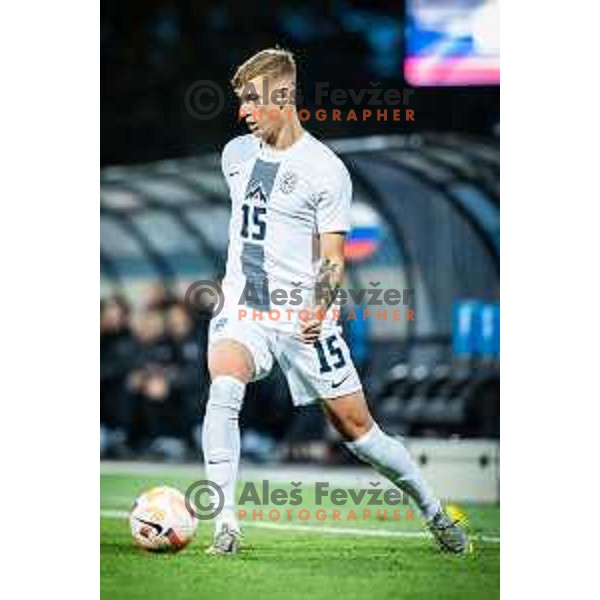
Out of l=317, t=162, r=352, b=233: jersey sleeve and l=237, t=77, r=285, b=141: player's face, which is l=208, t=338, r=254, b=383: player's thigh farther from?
l=237, t=77, r=285, b=141: player's face

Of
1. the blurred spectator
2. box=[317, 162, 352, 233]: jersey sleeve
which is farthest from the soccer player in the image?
the blurred spectator

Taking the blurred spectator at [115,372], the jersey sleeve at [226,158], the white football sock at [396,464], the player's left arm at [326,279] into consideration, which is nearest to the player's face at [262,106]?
the jersey sleeve at [226,158]

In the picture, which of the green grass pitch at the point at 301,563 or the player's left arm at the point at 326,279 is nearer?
the green grass pitch at the point at 301,563

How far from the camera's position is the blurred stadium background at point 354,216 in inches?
236

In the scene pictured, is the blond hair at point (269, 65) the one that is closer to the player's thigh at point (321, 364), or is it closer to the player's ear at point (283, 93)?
the player's ear at point (283, 93)

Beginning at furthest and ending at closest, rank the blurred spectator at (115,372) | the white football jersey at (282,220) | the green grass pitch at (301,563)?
1. the blurred spectator at (115,372)
2. the white football jersey at (282,220)
3. the green grass pitch at (301,563)

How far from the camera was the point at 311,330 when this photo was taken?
6.02 m

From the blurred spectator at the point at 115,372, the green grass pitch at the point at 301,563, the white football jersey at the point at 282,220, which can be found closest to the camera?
the green grass pitch at the point at 301,563

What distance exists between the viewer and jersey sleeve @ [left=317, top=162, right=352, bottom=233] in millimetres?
5980

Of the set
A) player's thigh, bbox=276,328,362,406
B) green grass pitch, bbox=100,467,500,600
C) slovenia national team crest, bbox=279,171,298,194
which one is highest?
slovenia national team crest, bbox=279,171,298,194

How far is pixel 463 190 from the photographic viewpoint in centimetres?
603
